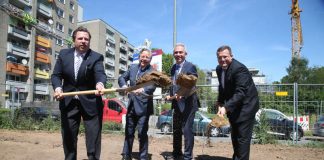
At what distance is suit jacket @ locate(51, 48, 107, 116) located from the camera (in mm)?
4238

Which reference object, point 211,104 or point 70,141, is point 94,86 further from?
point 211,104

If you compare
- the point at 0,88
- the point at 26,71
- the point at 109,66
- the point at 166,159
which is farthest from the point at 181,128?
the point at 109,66

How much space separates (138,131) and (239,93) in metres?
1.88

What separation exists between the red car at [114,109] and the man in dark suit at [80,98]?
30.6 ft

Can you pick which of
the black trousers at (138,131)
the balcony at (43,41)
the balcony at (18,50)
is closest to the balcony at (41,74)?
the balcony at (18,50)

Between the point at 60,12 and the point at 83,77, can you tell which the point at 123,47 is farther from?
the point at 83,77

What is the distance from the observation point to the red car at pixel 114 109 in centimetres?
1373

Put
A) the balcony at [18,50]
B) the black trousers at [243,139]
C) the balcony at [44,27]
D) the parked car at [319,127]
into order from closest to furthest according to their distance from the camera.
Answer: the black trousers at [243,139], the parked car at [319,127], the balcony at [18,50], the balcony at [44,27]

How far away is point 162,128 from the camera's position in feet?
34.8

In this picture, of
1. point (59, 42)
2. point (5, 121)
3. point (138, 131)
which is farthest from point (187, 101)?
point (59, 42)

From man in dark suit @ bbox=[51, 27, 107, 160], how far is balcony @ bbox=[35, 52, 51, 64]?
50.0m

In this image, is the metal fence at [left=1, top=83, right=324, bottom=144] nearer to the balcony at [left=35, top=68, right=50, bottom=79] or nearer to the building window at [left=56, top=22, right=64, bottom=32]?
the balcony at [left=35, top=68, right=50, bottom=79]

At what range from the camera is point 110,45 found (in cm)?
8562

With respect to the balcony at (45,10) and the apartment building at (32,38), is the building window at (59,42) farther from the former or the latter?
the balcony at (45,10)
